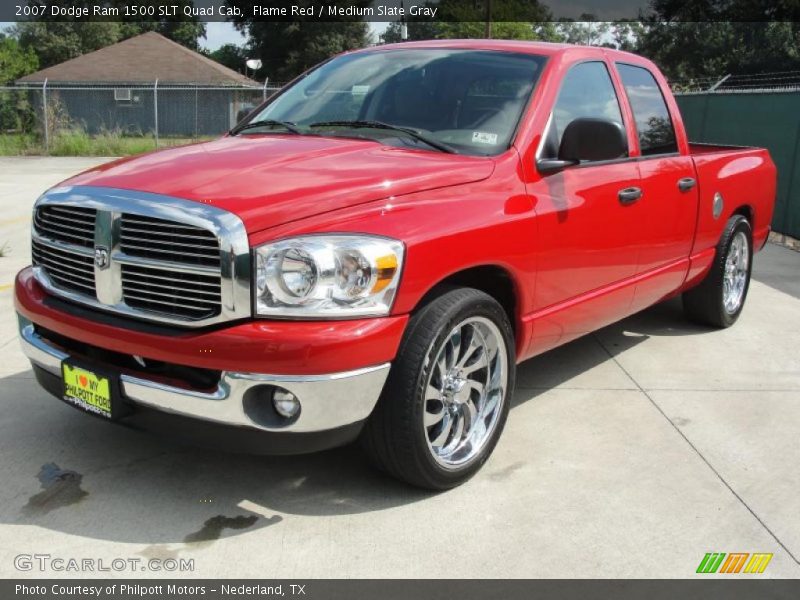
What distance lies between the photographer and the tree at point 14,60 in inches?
2110

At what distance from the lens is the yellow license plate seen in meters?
3.23

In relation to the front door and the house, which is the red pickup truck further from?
the house

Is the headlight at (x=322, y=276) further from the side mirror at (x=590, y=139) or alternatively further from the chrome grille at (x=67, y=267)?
the side mirror at (x=590, y=139)

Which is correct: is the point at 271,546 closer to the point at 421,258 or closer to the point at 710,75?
the point at 421,258

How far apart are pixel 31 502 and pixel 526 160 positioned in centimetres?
255

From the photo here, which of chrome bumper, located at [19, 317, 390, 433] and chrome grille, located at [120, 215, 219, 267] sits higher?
chrome grille, located at [120, 215, 219, 267]

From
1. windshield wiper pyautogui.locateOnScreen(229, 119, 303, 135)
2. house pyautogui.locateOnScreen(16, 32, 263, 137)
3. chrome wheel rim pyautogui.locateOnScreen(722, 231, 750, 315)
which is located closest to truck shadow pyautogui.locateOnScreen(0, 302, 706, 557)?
windshield wiper pyautogui.locateOnScreen(229, 119, 303, 135)

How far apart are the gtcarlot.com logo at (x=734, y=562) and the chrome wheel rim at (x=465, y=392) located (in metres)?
1.02

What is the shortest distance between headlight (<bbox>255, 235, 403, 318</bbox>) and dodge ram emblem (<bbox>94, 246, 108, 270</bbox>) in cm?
66

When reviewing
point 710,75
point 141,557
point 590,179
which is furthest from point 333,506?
point 710,75

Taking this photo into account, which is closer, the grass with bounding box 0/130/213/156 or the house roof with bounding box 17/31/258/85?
the grass with bounding box 0/130/213/156

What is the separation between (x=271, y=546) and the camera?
3121 millimetres
